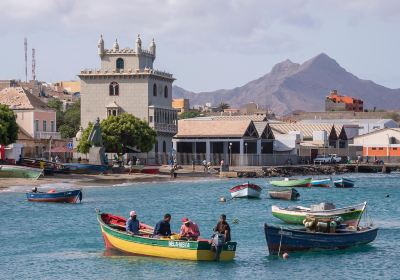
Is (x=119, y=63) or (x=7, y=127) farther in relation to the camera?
(x=119, y=63)

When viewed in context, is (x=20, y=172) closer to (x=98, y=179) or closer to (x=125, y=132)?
(x=98, y=179)

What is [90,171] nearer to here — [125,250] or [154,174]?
[154,174]

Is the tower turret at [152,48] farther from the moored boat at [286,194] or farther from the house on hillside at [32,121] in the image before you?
the moored boat at [286,194]

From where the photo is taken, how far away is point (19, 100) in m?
146

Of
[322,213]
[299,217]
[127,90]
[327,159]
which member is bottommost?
[299,217]

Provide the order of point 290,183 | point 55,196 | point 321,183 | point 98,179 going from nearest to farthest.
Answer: point 55,196 → point 98,179 → point 290,183 → point 321,183

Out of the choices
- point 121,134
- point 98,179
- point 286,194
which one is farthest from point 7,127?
Answer: point 286,194

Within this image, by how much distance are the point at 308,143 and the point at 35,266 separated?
465 feet

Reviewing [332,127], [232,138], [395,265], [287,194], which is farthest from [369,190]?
[332,127]

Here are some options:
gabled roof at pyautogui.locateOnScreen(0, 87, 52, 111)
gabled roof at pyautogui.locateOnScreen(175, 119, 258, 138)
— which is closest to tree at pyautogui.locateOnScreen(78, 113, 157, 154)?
gabled roof at pyautogui.locateOnScreen(0, 87, 52, 111)

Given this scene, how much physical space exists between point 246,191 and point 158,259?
148ft

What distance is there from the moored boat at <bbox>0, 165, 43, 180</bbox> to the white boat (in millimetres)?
22542

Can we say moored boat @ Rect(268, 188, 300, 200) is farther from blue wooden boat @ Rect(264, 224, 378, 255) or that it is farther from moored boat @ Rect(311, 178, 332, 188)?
blue wooden boat @ Rect(264, 224, 378, 255)

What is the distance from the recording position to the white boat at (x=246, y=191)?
307 feet
